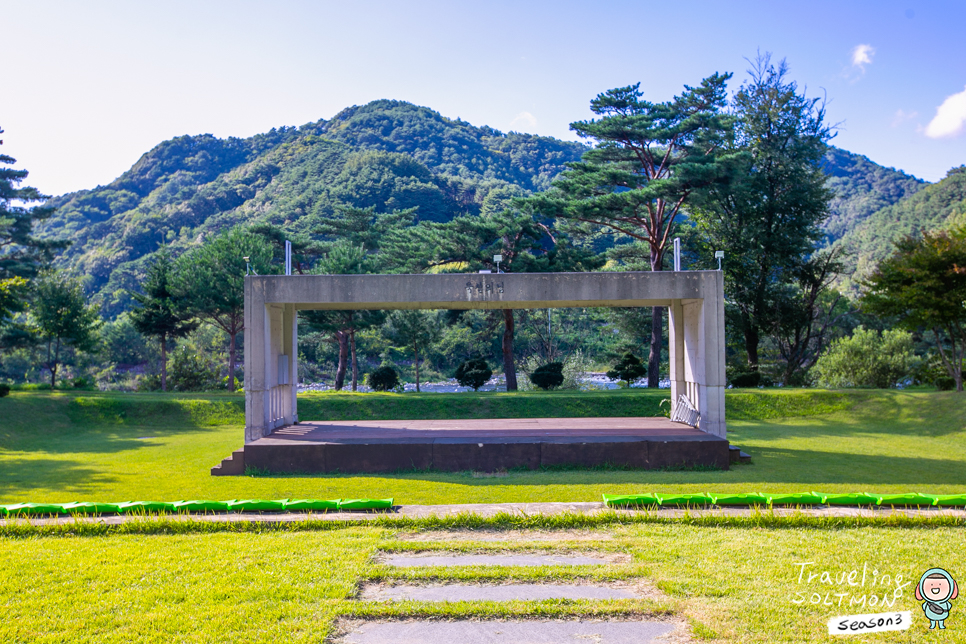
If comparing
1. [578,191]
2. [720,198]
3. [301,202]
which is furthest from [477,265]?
[301,202]

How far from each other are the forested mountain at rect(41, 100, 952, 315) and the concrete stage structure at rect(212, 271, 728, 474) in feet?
112

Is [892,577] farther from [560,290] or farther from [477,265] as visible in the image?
[477,265]

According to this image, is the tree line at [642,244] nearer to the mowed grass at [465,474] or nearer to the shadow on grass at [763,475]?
the mowed grass at [465,474]

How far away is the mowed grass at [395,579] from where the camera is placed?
13.2 ft

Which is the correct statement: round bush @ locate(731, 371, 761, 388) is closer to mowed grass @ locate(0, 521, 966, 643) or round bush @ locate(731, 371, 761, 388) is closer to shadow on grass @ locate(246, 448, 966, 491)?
shadow on grass @ locate(246, 448, 966, 491)

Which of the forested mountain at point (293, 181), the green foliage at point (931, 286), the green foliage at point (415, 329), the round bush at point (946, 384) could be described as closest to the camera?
the green foliage at point (931, 286)

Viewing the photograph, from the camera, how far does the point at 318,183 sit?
68.7m

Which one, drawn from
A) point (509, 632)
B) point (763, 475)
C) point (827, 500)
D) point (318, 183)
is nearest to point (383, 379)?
point (763, 475)

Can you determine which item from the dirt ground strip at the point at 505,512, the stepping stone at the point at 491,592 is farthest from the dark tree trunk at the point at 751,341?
the stepping stone at the point at 491,592

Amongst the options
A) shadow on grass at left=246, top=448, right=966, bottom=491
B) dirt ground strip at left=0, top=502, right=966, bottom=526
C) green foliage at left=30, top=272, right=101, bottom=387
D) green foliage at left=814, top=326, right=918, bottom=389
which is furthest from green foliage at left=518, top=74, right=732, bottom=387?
green foliage at left=30, top=272, right=101, bottom=387

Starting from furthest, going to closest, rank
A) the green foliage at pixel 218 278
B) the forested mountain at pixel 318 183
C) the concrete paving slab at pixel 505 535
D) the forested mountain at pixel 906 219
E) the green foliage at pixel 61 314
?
the forested mountain at pixel 318 183 → the forested mountain at pixel 906 219 → the green foliage at pixel 218 278 → the green foliage at pixel 61 314 → the concrete paving slab at pixel 505 535

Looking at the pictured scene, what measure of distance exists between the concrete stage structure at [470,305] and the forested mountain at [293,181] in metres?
32.6

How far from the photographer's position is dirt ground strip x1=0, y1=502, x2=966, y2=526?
21.0 feet

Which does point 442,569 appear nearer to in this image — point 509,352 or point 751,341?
point 509,352
